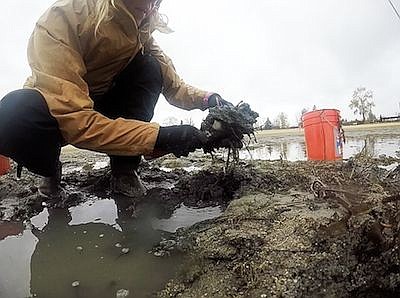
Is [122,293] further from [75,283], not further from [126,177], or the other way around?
[126,177]

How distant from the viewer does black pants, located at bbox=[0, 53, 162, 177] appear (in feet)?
6.63

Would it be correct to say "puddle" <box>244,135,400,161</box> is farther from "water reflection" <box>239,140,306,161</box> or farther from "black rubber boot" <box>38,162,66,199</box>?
"black rubber boot" <box>38,162,66,199</box>

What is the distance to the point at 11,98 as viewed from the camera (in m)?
2.08

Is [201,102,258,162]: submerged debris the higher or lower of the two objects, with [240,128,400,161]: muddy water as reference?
higher

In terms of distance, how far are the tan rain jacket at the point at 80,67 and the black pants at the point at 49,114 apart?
3.6 inches

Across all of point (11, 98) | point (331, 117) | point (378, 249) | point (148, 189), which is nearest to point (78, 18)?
point (11, 98)

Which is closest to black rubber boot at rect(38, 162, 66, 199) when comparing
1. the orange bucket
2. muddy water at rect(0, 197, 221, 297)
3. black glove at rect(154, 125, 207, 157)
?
muddy water at rect(0, 197, 221, 297)

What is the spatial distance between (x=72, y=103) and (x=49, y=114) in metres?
0.14

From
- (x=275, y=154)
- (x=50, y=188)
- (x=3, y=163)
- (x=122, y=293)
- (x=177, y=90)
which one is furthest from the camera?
(x=275, y=154)

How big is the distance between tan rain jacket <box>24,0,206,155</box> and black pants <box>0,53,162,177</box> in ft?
0.30

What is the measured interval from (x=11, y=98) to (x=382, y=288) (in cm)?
Answer: 187

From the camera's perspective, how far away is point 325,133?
372 cm

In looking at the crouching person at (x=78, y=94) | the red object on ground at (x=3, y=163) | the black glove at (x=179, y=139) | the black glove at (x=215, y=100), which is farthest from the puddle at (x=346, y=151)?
the red object on ground at (x=3, y=163)

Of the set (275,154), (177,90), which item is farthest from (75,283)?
(275,154)
